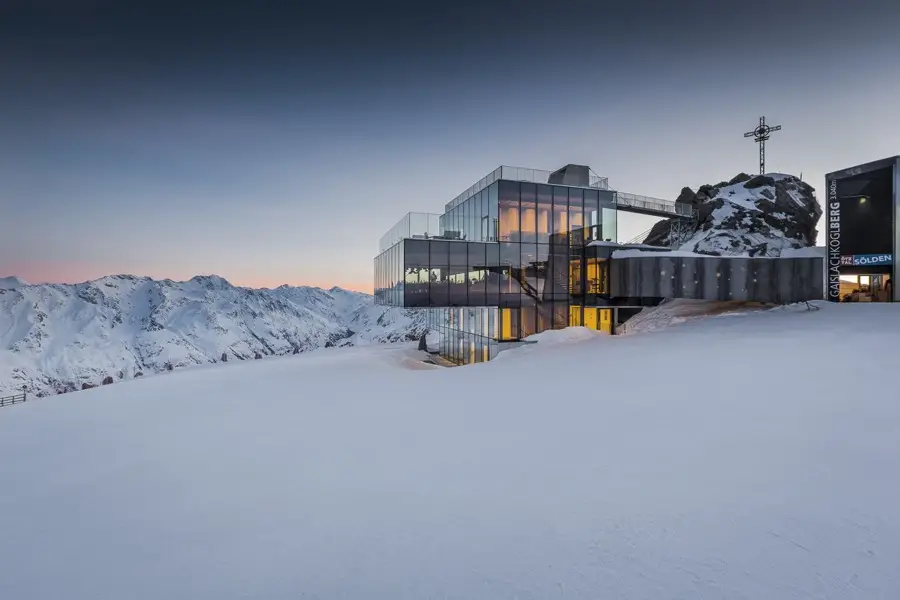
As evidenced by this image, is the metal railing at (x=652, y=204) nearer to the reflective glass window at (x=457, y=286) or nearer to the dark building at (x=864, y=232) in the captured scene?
the dark building at (x=864, y=232)

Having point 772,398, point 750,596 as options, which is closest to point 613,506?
point 750,596

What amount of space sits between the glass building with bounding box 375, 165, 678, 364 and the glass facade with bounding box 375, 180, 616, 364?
0.20 feet

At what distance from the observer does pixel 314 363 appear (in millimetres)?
21938

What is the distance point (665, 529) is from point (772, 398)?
600cm

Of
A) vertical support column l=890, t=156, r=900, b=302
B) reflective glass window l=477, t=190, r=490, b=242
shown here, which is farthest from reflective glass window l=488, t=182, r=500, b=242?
vertical support column l=890, t=156, r=900, b=302

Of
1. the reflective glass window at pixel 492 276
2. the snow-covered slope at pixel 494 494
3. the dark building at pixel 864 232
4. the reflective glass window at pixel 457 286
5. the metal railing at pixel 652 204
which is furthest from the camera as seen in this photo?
the metal railing at pixel 652 204

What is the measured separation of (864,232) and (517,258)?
2494 cm

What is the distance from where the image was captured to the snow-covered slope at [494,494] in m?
4.22

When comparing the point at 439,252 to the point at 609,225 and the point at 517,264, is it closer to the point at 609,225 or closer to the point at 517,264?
the point at 517,264

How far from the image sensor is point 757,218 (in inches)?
1994

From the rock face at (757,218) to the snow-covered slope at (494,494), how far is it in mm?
45774

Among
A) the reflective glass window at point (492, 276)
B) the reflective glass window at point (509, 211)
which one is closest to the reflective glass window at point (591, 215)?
the reflective glass window at point (509, 211)

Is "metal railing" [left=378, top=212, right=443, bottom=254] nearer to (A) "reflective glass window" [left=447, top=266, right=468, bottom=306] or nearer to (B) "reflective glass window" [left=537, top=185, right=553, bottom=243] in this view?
(A) "reflective glass window" [left=447, top=266, right=468, bottom=306]

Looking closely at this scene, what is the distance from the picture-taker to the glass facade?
22344mm
